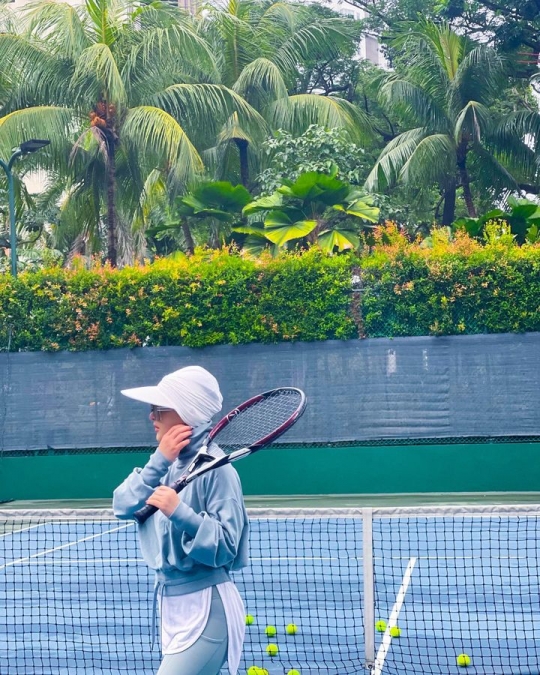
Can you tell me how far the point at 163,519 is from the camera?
9.34ft

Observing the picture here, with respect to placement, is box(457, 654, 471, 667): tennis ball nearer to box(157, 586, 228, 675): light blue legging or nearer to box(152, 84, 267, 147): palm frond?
box(157, 586, 228, 675): light blue legging

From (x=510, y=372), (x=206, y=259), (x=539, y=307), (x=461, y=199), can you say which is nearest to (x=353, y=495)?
(x=510, y=372)

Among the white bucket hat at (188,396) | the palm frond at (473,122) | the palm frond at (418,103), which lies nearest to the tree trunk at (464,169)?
the palm frond at (473,122)

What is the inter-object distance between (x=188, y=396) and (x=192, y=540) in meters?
0.40

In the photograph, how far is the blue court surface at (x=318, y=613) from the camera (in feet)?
17.5

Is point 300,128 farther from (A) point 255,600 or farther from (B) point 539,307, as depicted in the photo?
(A) point 255,600

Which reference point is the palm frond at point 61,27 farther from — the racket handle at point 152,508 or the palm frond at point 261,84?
the racket handle at point 152,508

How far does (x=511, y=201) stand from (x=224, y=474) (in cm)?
1581

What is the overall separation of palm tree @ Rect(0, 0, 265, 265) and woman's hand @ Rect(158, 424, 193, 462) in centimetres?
1414

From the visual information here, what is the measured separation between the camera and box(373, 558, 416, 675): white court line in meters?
5.11

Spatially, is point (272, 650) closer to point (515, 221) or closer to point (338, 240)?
point (338, 240)

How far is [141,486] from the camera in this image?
2.88 metres

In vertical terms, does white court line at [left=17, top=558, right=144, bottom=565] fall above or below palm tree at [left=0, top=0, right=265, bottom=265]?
below

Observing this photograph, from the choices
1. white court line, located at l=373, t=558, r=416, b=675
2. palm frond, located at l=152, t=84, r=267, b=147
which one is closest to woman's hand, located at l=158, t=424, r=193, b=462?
white court line, located at l=373, t=558, r=416, b=675
